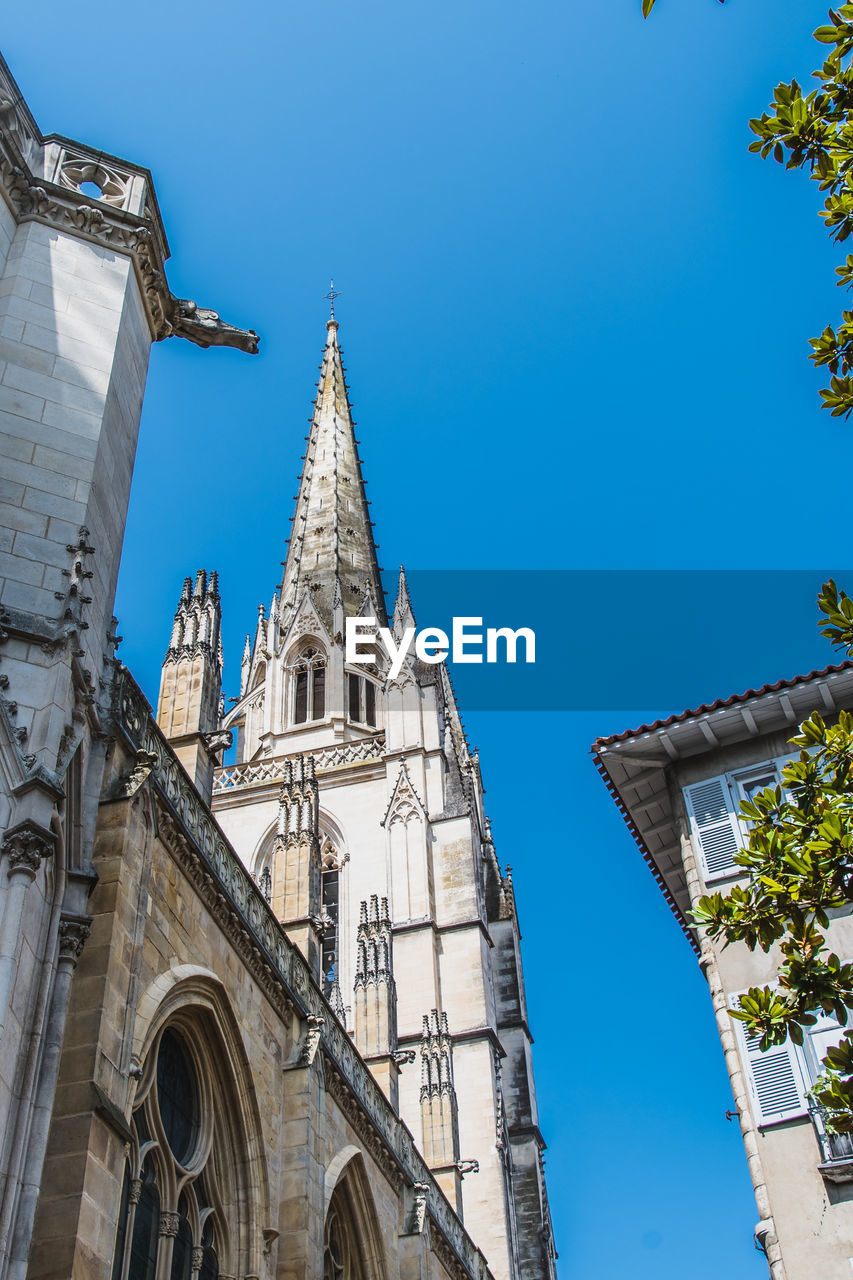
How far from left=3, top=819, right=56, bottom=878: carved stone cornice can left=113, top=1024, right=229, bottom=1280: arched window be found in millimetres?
3609

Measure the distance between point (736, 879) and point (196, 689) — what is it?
7151 millimetres

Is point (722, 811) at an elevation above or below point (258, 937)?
above

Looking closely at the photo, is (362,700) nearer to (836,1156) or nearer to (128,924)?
(836,1156)

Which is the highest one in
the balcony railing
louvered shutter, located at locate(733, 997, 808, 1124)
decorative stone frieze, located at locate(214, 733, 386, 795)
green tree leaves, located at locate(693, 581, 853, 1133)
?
decorative stone frieze, located at locate(214, 733, 386, 795)

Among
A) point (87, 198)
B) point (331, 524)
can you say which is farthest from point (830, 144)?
point (331, 524)

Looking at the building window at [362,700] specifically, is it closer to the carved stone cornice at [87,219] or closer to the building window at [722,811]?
the building window at [722,811]

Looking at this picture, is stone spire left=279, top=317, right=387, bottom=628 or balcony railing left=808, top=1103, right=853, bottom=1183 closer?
balcony railing left=808, top=1103, right=853, bottom=1183

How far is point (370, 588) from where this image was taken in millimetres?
47250

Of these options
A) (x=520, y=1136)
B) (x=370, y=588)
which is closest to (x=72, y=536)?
(x=520, y=1136)

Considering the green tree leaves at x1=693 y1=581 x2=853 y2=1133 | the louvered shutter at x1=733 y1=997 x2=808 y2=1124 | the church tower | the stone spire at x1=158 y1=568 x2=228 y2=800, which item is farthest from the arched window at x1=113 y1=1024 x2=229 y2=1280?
the louvered shutter at x1=733 y1=997 x2=808 y2=1124

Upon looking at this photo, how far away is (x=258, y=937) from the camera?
48.5ft

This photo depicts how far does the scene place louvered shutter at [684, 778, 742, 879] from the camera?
17.9m

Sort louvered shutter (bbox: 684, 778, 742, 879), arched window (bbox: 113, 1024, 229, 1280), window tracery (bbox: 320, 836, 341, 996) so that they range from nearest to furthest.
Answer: arched window (bbox: 113, 1024, 229, 1280) → louvered shutter (bbox: 684, 778, 742, 879) → window tracery (bbox: 320, 836, 341, 996)

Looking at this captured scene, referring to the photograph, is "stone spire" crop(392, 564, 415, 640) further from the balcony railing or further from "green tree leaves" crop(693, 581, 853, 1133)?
"green tree leaves" crop(693, 581, 853, 1133)
